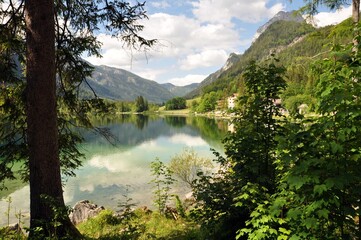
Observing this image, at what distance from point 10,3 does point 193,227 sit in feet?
24.9

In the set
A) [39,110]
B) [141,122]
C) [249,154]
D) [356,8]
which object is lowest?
[141,122]

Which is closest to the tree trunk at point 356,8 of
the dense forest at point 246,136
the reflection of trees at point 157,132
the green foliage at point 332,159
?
the dense forest at point 246,136

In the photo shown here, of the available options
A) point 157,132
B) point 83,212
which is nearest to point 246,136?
point 83,212

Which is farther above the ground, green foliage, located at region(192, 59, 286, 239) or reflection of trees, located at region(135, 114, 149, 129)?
green foliage, located at region(192, 59, 286, 239)

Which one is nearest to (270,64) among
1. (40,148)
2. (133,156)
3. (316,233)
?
(316,233)

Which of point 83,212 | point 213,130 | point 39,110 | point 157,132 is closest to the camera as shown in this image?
point 39,110

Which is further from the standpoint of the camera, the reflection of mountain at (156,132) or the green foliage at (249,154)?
the reflection of mountain at (156,132)

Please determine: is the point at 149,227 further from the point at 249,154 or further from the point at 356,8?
the point at 356,8

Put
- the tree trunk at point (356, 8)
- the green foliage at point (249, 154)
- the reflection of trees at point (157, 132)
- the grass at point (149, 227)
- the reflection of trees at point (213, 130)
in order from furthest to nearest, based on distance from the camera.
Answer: the reflection of trees at point (213, 130) → the reflection of trees at point (157, 132) → the tree trunk at point (356, 8) → the grass at point (149, 227) → the green foliage at point (249, 154)

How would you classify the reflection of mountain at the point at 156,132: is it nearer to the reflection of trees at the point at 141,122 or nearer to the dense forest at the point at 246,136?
the reflection of trees at the point at 141,122

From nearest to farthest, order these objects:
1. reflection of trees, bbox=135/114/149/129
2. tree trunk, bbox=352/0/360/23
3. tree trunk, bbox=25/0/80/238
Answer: tree trunk, bbox=25/0/80/238 < tree trunk, bbox=352/0/360/23 < reflection of trees, bbox=135/114/149/129

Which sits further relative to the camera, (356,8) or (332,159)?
(356,8)

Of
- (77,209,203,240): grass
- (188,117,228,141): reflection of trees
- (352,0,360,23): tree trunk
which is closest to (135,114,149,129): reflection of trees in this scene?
(188,117,228,141): reflection of trees

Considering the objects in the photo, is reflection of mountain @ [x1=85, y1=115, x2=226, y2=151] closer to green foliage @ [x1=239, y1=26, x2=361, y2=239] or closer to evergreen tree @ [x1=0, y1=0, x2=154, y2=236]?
evergreen tree @ [x1=0, y1=0, x2=154, y2=236]
